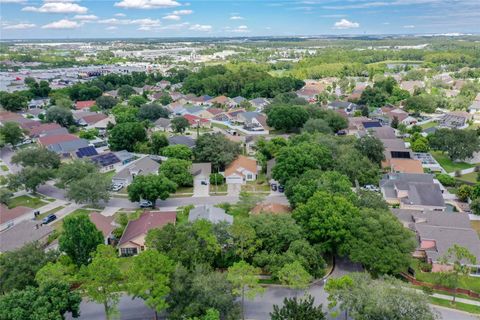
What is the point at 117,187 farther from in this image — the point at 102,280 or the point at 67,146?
the point at 102,280

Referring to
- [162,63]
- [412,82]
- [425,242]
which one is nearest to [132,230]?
[425,242]

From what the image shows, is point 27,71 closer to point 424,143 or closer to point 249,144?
point 249,144

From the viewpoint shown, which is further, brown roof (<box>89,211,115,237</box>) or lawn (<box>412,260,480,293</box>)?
brown roof (<box>89,211,115,237</box>)

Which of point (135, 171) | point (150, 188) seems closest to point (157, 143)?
point (135, 171)

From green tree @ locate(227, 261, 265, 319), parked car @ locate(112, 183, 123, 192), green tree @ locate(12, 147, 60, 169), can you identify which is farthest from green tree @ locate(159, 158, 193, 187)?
green tree @ locate(227, 261, 265, 319)

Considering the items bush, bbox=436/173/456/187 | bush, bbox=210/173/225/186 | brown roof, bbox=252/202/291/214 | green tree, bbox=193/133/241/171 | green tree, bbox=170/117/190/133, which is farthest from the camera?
green tree, bbox=170/117/190/133

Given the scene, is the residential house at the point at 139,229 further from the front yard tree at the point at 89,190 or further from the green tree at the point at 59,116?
the green tree at the point at 59,116

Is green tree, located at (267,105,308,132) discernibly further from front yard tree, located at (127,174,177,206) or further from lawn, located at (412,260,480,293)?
lawn, located at (412,260,480,293)
